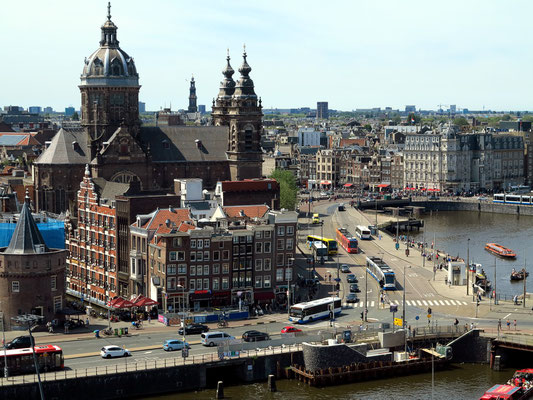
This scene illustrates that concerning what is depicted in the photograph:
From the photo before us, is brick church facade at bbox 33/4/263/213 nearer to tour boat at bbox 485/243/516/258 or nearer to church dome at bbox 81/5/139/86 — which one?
church dome at bbox 81/5/139/86

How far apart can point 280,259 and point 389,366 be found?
83.2 ft

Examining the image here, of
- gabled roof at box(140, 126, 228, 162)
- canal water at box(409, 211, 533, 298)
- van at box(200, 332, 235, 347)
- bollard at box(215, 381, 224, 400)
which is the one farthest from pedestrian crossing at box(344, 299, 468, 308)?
gabled roof at box(140, 126, 228, 162)

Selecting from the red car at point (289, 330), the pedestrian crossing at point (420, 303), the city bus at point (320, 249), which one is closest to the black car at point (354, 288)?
the pedestrian crossing at point (420, 303)

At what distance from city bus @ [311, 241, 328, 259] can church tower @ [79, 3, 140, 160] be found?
35.1 metres

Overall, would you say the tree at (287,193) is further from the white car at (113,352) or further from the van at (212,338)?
the white car at (113,352)

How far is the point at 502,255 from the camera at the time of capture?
160375 mm

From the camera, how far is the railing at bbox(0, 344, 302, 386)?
81.3 metres

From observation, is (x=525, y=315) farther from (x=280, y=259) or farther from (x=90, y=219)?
(x=90, y=219)

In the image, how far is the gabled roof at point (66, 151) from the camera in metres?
151

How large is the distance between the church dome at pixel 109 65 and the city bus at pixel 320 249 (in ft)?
128

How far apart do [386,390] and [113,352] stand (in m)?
24.3

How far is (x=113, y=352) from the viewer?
87562mm

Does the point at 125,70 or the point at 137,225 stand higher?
the point at 125,70

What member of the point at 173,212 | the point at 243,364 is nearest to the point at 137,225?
the point at 173,212
